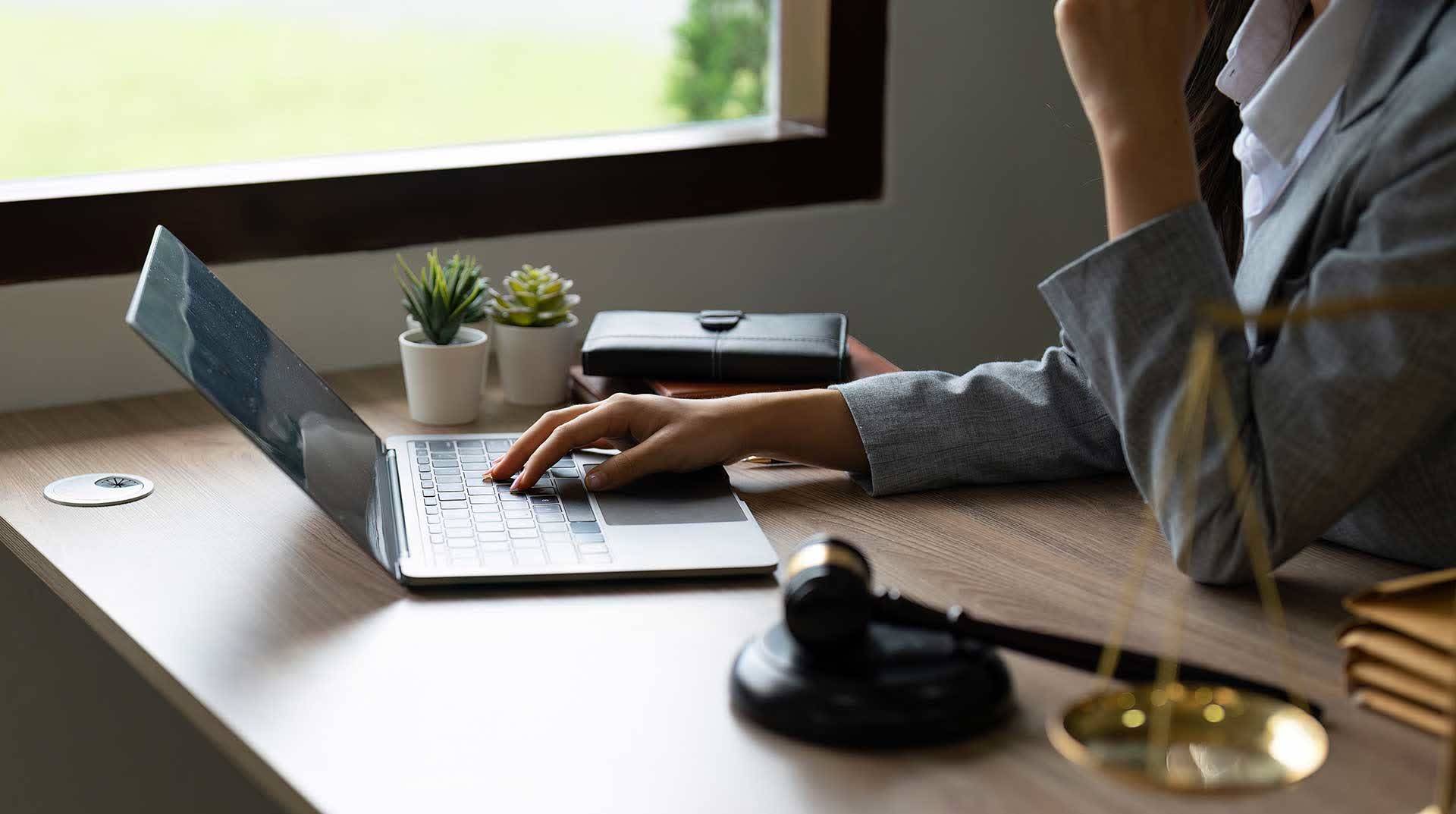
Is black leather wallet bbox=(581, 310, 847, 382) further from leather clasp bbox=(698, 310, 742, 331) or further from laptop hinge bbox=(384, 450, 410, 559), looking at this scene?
laptop hinge bbox=(384, 450, 410, 559)

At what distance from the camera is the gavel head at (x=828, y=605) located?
28.5 inches

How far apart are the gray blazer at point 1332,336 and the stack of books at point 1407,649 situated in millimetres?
121

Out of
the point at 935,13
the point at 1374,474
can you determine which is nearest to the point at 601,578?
the point at 1374,474

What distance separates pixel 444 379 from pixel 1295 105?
0.73m

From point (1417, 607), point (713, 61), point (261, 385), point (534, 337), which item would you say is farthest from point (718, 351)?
point (713, 61)

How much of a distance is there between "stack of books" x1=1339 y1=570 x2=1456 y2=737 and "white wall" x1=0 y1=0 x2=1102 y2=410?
3.23 ft

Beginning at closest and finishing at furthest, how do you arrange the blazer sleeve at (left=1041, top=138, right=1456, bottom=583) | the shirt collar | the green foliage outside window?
1. the blazer sleeve at (left=1041, top=138, right=1456, bottom=583)
2. the shirt collar
3. the green foliage outside window

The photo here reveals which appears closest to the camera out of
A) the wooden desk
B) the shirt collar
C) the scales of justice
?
the scales of justice

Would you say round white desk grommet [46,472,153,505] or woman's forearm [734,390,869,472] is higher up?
woman's forearm [734,390,869,472]

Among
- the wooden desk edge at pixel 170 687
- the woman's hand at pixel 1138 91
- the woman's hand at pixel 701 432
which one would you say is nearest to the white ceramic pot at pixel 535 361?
the woman's hand at pixel 701 432

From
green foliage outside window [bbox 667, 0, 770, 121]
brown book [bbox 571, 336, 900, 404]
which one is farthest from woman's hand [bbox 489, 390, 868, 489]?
green foliage outside window [bbox 667, 0, 770, 121]

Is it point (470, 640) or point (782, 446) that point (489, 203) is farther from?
point (470, 640)

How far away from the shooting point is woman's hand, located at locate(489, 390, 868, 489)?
1107 mm

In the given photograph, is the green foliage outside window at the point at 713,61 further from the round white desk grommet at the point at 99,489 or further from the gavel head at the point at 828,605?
the gavel head at the point at 828,605
